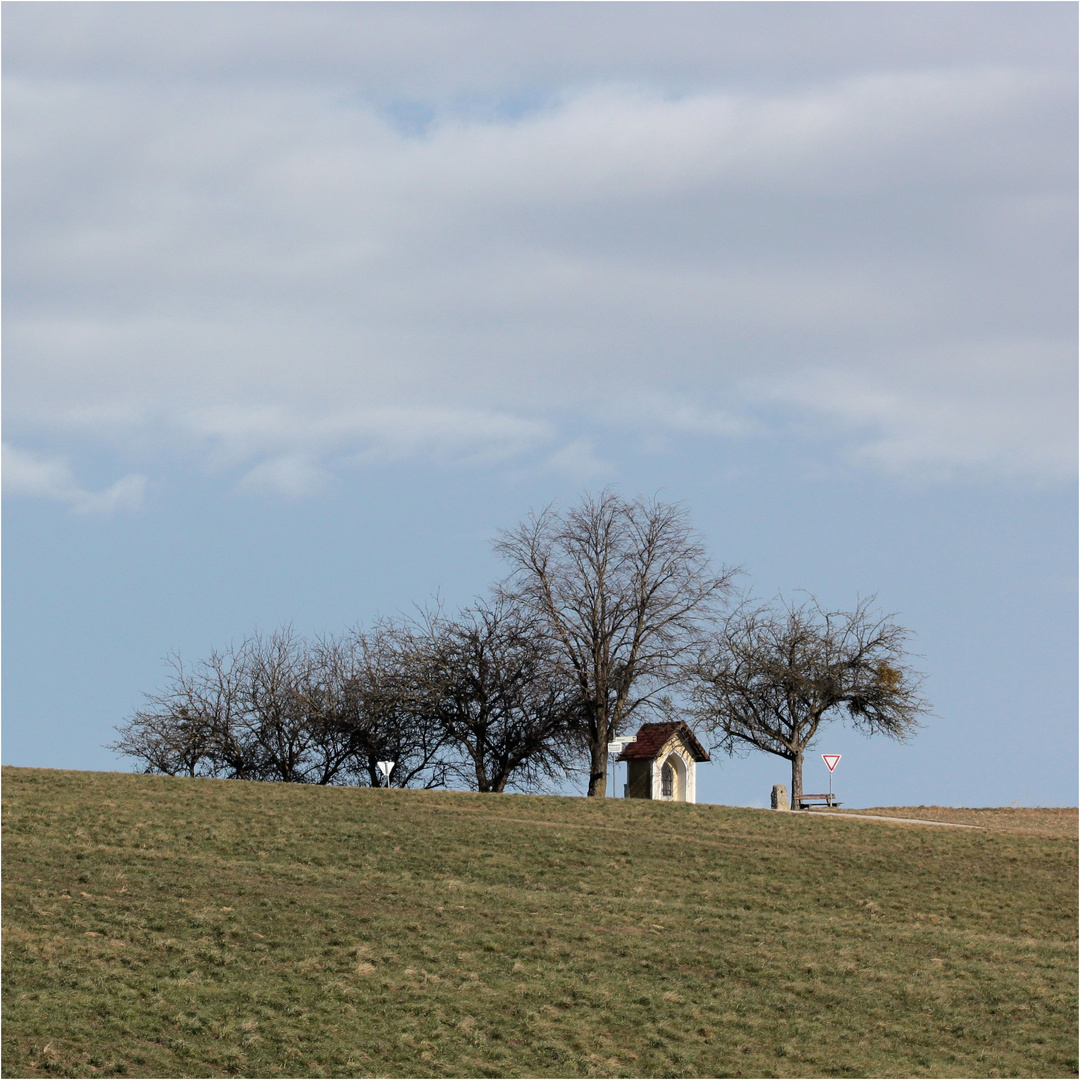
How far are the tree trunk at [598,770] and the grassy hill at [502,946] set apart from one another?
11.0 metres

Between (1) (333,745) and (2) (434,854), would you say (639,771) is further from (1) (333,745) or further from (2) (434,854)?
(2) (434,854)

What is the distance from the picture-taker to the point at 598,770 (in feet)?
148

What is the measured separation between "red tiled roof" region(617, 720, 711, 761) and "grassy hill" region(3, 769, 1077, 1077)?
1085cm

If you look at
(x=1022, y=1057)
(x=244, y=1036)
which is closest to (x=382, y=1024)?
(x=244, y=1036)

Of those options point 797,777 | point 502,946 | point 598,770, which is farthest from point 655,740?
point 502,946

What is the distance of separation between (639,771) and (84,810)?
68.3 feet

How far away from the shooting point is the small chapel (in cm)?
4462

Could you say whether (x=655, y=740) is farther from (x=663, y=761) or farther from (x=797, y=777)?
(x=797, y=777)

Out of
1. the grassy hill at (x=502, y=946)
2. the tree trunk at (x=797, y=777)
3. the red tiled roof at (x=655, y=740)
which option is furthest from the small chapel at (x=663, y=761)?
the grassy hill at (x=502, y=946)

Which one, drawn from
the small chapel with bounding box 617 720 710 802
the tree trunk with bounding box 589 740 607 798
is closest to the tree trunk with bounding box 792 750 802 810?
the small chapel with bounding box 617 720 710 802

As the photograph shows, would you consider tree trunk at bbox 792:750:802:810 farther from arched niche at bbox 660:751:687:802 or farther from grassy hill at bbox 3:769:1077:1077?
grassy hill at bbox 3:769:1077:1077

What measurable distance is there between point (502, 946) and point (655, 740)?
80.9 ft

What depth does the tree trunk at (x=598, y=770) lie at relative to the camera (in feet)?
146

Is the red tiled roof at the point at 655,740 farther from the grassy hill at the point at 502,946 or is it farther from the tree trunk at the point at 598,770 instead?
the grassy hill at the point at 502,946
